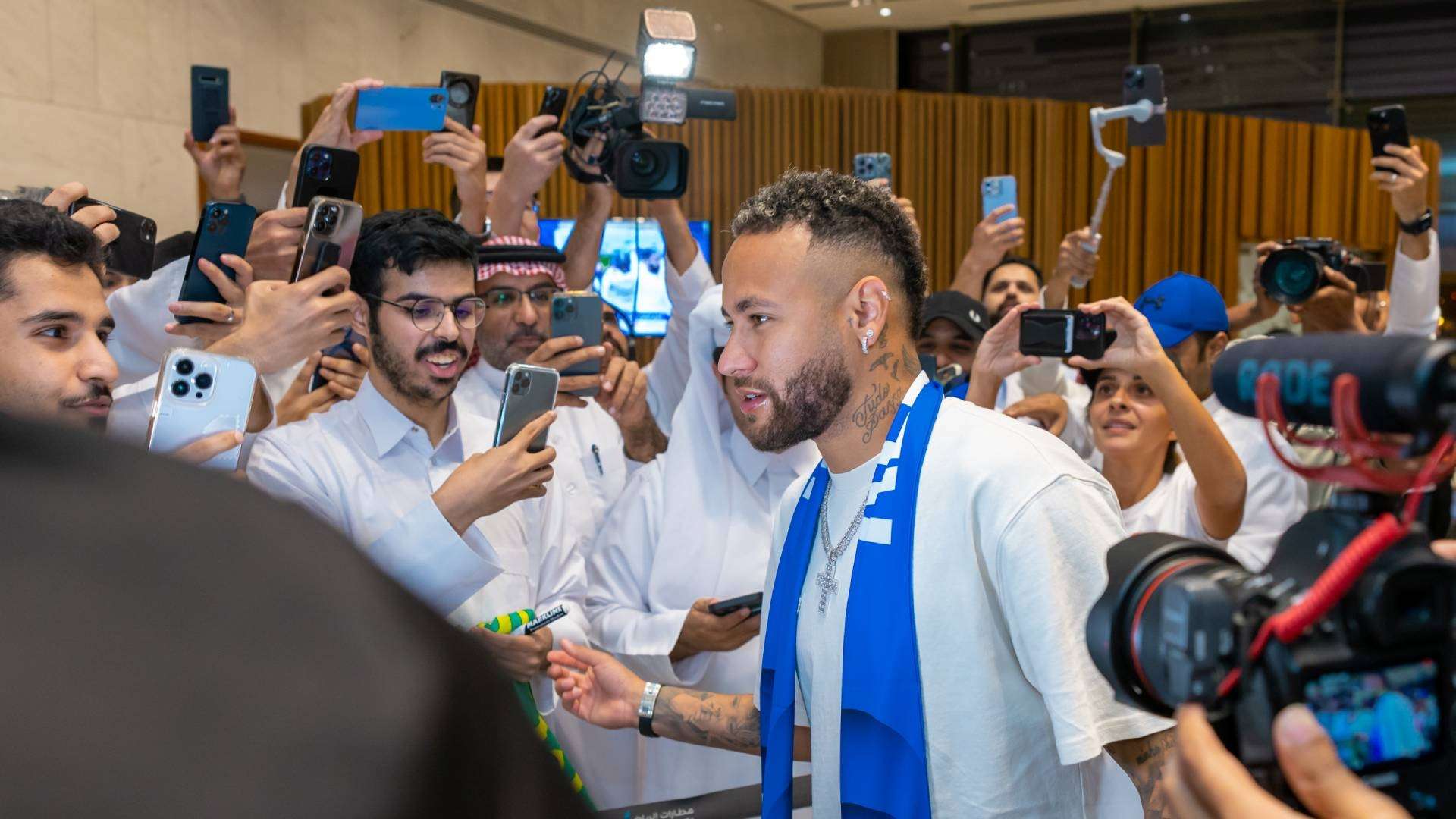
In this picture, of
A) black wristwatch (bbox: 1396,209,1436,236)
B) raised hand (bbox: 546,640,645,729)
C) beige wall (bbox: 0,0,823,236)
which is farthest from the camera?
beige wall (bbox: 0,0,823,236)

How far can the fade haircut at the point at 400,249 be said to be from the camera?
258 centimetres

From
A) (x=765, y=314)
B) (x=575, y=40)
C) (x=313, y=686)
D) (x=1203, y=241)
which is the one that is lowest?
(x=313, y=686)

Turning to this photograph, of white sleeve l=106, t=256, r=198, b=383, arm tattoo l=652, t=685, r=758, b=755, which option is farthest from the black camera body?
white sleeve l=106, t=256, r=198, b=383

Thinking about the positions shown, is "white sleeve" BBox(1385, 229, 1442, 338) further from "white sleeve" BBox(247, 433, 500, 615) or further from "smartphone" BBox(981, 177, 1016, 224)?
"white sleeve" BBox(247, 433, 500, 615)

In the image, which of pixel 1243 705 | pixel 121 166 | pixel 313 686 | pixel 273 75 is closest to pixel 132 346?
pixel 1243 705

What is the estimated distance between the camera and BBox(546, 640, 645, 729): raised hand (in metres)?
2.10

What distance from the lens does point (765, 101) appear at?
29.2ft

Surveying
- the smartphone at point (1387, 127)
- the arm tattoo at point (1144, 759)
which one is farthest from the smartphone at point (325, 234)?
the smartphone at point (1387, 127)

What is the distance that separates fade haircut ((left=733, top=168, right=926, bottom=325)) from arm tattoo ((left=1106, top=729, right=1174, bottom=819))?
2.24 ft

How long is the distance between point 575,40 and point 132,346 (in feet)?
24.2

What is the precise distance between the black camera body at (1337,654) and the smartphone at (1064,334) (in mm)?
1576

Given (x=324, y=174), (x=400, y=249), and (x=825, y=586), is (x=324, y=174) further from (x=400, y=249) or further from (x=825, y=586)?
(x=825, y=586)

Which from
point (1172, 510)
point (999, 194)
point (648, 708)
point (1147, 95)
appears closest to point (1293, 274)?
point (1147, 95)

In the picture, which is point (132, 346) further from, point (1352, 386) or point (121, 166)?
point (121, 166)
